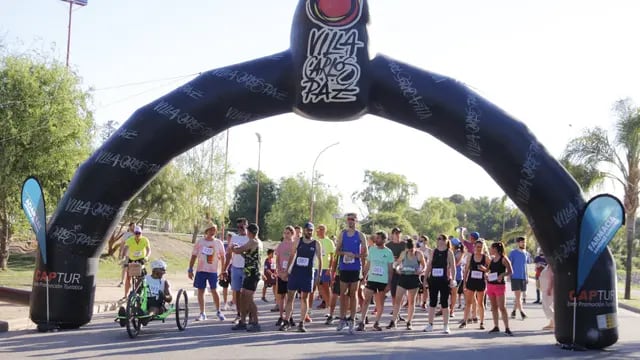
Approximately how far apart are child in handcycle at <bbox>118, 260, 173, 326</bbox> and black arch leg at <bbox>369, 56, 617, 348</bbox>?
4.52m

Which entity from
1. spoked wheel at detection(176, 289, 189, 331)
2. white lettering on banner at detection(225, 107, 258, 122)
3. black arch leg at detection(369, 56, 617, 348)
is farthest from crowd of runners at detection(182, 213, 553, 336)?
white lettering on banner at detection(225, 107, 258, 122)

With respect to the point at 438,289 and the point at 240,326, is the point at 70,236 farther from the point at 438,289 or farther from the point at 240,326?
the point at 438,289

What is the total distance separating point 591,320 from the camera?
1062 cm

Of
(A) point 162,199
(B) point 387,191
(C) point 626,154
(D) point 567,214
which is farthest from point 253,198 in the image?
(D) point 567,214

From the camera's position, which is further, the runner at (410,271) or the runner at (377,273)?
the runner at (410,271)

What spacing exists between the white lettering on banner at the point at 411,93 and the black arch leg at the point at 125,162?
184cm

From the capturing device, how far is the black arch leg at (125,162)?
11.6 m

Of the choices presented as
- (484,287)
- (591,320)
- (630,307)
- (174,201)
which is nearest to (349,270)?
(484,287)

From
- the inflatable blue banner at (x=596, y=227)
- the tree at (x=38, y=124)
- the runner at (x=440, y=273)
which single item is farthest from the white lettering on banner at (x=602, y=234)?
the tree at (x=38, y=124)

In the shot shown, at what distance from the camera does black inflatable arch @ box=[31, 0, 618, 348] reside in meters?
11.5

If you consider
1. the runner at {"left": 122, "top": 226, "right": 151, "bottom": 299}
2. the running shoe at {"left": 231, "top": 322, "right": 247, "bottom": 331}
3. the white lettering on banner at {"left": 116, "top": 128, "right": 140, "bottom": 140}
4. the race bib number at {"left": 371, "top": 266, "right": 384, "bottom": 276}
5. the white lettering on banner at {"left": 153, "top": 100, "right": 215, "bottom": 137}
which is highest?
the white lettering on banner at {"left": 153, "top": 100, "right": 215, "bottom": 137}

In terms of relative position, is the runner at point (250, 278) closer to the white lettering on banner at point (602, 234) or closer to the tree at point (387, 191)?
the white lettering on banner at point (602, 234)

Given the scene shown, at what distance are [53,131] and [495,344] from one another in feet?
53.6

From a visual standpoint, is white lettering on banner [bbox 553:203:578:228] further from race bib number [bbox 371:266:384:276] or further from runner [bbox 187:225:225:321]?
runner [bbox 187:225:225:321]
